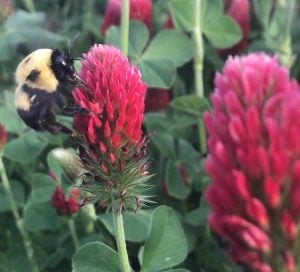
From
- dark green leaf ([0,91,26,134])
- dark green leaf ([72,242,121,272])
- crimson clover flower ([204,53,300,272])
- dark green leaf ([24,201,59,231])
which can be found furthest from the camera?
dark green leaf ([0,91,26,134])

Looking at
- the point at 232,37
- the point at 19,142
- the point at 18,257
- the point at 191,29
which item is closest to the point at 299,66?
the point at 232,37

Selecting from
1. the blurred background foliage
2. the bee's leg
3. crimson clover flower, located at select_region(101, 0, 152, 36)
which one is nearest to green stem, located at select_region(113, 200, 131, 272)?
the blurred background foliage

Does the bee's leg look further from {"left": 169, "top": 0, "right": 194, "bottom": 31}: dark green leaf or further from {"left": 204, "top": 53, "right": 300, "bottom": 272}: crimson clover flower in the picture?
{"left": 169, "top": 0, "right": 194, "bottom": 31}: dark green leaf

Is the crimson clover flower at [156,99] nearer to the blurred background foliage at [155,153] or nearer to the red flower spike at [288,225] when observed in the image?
the blurred background foliage at [155,153]

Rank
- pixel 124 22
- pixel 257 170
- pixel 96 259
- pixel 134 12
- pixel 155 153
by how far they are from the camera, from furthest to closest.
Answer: pixel 134 12, pixel 155 153, pixel 124 22, pixel 96 259, pixel 257 170

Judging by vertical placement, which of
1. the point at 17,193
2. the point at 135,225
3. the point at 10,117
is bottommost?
the point at 17,193

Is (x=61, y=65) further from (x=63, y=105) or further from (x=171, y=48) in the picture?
(x=171, y=48)

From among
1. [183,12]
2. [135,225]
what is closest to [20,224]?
[135,225]
